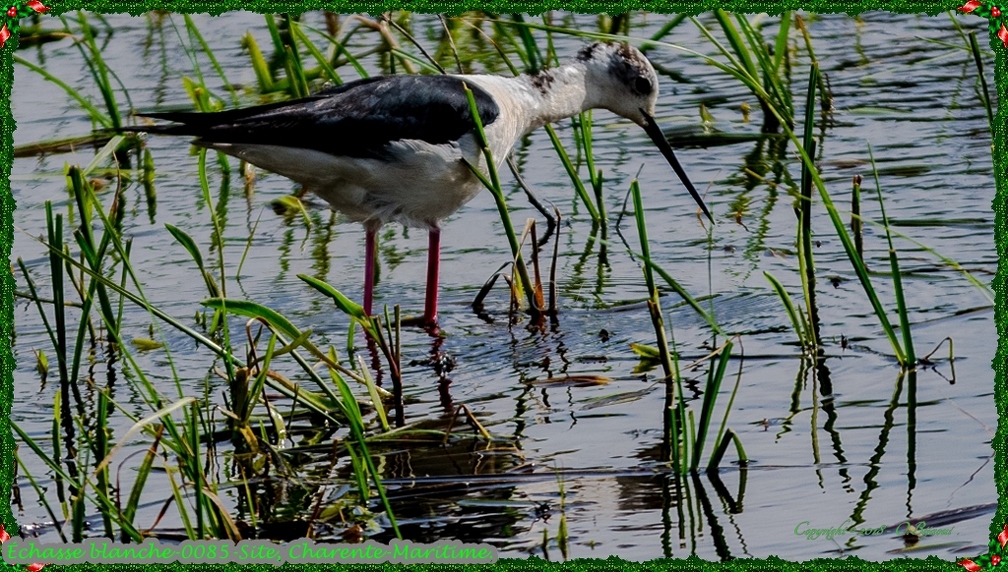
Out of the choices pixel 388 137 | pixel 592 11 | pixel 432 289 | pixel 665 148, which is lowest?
pixel 432 289

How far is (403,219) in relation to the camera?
5938 mm

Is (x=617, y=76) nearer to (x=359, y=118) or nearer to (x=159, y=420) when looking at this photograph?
(x=359, y=118)

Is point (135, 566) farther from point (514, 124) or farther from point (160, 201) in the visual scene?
point (160, 201)

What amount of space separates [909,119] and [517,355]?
3.49 metres

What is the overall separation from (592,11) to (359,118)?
1561 millimetres

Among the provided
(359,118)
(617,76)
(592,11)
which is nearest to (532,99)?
(617,76)

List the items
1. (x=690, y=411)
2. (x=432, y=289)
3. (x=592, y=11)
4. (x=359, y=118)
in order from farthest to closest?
1. (x=432, y=289)
2. (x=359, y=118)
3. (x=592, y=11)
4. (x=690, y=411)

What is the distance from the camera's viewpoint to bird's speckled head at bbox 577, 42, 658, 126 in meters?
6.43

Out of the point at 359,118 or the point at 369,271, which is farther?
the point at 369,271

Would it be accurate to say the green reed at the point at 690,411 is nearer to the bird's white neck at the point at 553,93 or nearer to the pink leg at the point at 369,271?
the pink leg at the point at 369,271

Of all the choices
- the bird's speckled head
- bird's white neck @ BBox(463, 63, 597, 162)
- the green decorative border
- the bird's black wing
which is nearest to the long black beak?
the bird's speckled head

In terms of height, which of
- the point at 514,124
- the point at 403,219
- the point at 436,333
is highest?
the point at 514,124

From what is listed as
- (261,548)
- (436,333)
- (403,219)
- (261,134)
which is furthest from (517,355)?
(261,548)

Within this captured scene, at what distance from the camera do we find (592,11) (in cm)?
415
